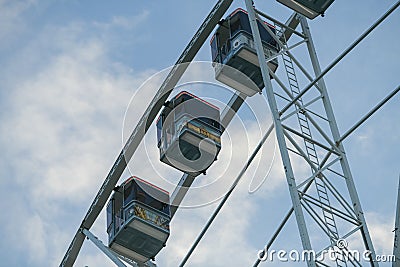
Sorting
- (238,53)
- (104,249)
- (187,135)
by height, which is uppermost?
(238,53)

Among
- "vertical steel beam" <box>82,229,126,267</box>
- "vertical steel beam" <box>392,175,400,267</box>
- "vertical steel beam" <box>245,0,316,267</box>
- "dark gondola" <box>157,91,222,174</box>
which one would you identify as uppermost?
"dark gondola" <box>157,91,222,174</box>

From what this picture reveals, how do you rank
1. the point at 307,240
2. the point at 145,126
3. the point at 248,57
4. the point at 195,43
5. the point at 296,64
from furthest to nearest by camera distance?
the point at 145,126, the point at 195,43, the point at 248,57, the point at 296,64, the point at 307,240

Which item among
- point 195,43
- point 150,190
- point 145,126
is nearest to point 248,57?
point 195,43

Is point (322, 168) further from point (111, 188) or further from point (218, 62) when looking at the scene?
point (111, 188)

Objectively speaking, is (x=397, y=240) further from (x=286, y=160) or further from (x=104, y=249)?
(x=104, y=249)

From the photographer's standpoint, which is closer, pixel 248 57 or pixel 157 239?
pixel 248 57

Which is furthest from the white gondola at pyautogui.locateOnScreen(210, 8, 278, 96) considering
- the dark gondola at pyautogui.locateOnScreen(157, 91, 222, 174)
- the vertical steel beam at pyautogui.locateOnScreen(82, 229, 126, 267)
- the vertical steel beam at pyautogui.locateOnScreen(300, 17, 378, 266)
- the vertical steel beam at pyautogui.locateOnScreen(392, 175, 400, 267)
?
the vertical steel beam at pyautogui.locateOnScreen(392, 175, 400, 267)

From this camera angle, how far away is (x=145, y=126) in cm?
2700

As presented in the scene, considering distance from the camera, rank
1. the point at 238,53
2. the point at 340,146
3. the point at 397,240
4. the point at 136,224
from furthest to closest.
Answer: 1. the point at 136,224
2. the point at 238,53
3. the point at 340,146
4. the point at 397,240

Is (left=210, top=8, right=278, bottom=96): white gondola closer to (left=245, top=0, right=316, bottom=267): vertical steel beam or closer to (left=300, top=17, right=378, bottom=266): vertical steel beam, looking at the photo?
(left=300, top=17, right=378, bottom=266): vertical steel beam

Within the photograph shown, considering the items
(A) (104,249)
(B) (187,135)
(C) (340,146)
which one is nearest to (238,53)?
(B) (187,135)

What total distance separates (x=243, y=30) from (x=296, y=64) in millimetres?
3513

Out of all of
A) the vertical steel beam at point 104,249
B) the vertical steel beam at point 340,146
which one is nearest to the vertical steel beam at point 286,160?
the vertical steel beam at point 340,146

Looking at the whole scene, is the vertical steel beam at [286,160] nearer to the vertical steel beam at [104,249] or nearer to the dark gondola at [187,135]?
the dark gondola at [187,135]
